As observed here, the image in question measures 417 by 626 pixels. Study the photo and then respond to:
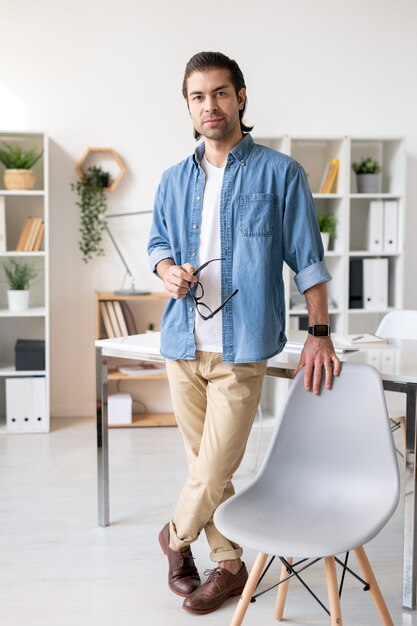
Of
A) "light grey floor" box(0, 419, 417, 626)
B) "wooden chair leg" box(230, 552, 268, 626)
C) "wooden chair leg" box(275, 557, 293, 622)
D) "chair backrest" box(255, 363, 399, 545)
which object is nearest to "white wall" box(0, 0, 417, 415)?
"light grey floor" box(0, 419, 417, 626)

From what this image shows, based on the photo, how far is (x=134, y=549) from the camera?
3008 mm

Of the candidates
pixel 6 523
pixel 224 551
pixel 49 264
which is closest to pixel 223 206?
pixel 224 551

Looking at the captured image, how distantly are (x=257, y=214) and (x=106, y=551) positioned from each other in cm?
143

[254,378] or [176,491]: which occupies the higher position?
[254,378]

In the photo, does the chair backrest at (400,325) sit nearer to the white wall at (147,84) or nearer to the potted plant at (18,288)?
the white wall at (147,84)

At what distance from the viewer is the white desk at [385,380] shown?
245 centimetres

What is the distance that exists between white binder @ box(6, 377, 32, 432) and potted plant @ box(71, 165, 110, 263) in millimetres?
867

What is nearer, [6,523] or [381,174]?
[6,523]

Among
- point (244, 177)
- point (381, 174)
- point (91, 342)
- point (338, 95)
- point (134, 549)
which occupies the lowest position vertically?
point (134, 549)

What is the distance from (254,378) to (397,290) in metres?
2.79

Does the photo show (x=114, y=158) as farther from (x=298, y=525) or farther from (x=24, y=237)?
(x=298, y=525)

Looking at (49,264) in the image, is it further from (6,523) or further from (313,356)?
(313,356)

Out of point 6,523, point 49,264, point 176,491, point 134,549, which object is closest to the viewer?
point 134,549

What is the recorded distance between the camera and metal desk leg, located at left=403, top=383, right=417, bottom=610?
243 cm
